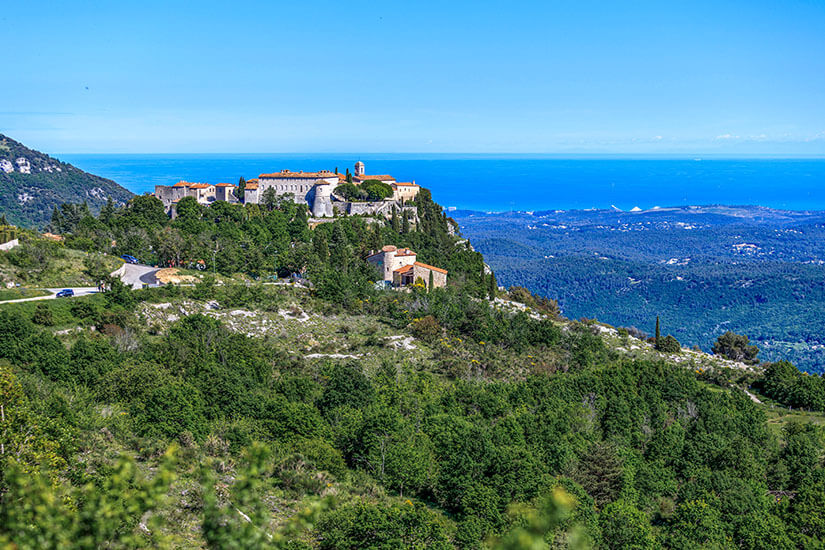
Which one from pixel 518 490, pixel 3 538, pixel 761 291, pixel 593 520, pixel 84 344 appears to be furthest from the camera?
pixel 761 291

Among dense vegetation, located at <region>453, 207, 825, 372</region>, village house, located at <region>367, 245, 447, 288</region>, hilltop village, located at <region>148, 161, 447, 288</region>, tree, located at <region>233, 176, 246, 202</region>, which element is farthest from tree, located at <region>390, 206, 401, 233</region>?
dense vegetation, located at <region>453, 207, 825, 372</region>

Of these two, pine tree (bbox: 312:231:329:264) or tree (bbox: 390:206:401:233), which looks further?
tree (bbox: 390:206:401:233)

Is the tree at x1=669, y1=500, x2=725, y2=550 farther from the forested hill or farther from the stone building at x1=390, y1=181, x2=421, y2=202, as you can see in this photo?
the forested hill

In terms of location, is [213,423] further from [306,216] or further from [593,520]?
[306,216]

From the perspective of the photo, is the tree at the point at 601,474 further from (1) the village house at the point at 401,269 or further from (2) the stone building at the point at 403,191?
(2) the stone building at the point at 403,191

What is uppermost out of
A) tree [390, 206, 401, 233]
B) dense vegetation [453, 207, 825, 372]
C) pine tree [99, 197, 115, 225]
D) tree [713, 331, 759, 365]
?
pine tree [99, 197, 115, 225]

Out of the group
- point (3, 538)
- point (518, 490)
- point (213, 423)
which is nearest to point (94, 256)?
point (213, 423)

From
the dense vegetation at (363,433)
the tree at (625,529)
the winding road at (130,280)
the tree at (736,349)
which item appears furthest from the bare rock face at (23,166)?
the tree at (625,529)

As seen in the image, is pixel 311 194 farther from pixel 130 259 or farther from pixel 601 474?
pixel 601 474
